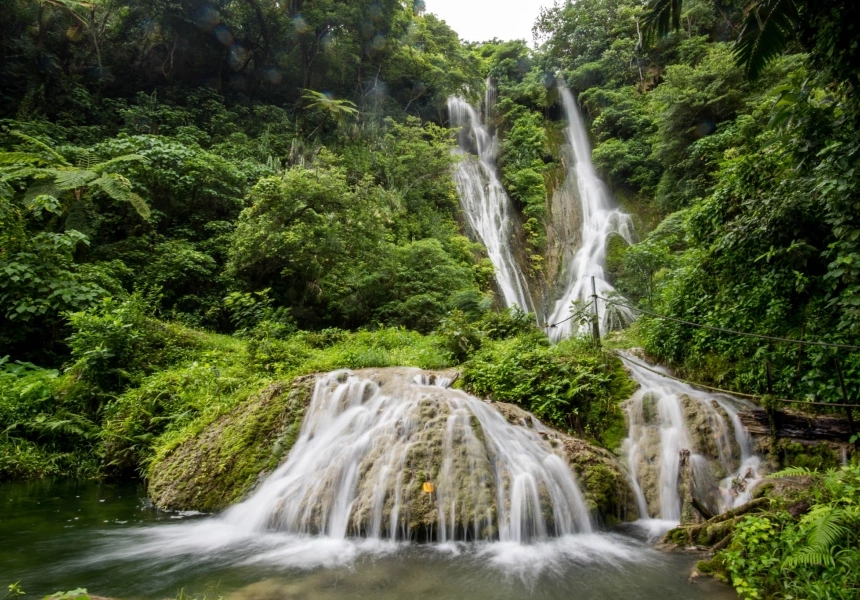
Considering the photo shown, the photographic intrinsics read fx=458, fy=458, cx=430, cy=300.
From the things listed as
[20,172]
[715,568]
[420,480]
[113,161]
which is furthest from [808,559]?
[113,161]

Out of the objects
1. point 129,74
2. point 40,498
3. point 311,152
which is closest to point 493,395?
point 40,498

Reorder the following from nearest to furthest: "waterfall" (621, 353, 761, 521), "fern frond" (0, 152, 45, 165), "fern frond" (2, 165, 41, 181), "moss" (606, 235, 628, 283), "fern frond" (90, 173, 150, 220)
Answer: "waterfall" (621, 353, 761, 521), "fern frond" (2, 165, 41, 181), "fern frond" (0, 152, 45, 165), "fern frond" (90, 173, 150, 220), "moss" (606, 235, 628, 283)

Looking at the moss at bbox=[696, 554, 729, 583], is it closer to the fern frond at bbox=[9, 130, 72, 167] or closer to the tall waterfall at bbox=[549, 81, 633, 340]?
the tall waterfall at bbox=[549, 81, 633, 340]

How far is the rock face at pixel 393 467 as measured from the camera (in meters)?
5.12

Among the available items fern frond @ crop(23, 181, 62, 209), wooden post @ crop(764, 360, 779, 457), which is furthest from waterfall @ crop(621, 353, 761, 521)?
fern frond @ crop(23, 181, 62, 209)

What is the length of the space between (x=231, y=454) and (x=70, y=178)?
846 cm

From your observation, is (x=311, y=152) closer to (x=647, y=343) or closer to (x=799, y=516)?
(x=647, y=343)

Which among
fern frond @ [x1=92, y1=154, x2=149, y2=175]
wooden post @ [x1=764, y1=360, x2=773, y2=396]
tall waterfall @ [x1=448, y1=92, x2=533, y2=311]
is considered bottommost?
wooden post @ [x1=764, y1=360, x2=773, y2=396]

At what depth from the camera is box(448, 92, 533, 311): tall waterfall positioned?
19.5m

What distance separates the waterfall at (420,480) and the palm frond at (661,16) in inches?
183

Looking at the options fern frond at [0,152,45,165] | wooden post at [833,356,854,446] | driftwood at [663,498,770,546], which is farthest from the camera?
fern frond at [0,152,45,165]

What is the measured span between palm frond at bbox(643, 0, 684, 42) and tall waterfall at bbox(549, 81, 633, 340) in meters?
11.8

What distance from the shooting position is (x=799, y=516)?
154 inches

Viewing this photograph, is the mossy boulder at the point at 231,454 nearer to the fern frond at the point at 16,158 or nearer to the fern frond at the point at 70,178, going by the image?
the fern frond at the point at 70,178
